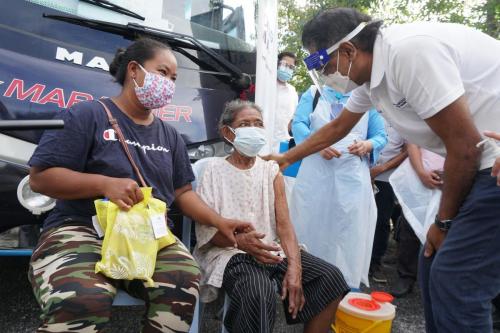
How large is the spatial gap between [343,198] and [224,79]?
43.5 inches

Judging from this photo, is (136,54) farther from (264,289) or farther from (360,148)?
(360,148)

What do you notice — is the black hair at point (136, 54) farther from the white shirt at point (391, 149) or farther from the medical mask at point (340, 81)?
the white shirt at point (391, 149)

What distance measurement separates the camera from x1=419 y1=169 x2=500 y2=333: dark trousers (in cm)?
135

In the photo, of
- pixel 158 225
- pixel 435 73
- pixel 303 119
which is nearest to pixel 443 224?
pixel 435 73

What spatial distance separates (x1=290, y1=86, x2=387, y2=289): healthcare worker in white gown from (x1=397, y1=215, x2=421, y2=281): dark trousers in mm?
435

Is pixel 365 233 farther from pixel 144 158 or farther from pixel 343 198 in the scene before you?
pixel 144 158

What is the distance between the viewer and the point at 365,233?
2.81 meters

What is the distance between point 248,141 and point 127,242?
0.84 metres

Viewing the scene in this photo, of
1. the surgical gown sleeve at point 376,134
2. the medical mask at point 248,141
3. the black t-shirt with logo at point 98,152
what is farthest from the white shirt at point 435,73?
the surgical gown sleeve at point 376,134

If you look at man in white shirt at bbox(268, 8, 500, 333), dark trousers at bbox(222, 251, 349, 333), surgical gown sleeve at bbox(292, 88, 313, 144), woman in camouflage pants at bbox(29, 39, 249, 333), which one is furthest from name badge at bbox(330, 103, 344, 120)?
man in white shirt at bbox(268, 8, 500, 333)

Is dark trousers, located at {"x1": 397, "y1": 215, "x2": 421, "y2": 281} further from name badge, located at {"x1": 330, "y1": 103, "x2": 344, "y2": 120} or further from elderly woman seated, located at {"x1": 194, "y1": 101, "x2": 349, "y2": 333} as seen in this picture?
elderly woman seated, located at {"x1": 194, "y1": 101, "x2": 349, "y2": 333}

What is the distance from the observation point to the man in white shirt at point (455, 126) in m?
1.31

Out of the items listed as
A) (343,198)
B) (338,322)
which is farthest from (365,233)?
(338,322)

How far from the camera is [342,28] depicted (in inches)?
62.0
